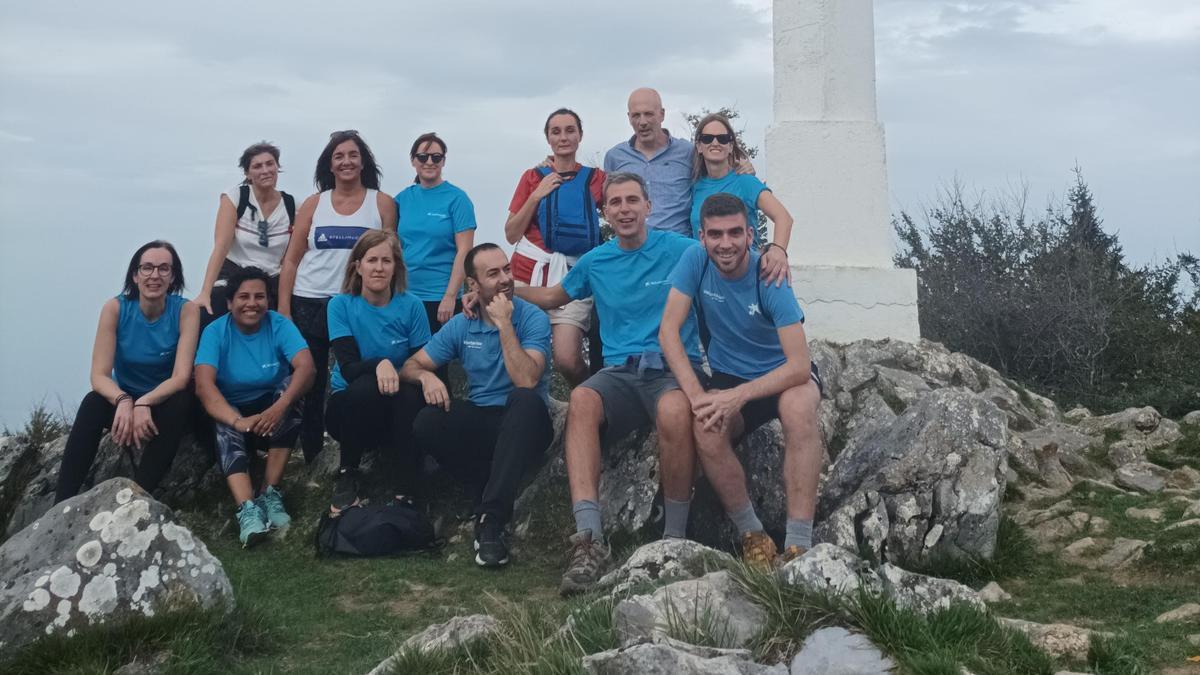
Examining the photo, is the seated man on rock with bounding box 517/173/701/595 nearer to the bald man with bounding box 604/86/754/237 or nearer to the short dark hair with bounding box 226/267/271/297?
the bald man with bounding box 604/86/754/237

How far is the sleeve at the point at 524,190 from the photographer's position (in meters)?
6.70

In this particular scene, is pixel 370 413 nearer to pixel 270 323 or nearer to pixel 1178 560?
pixel 270 323

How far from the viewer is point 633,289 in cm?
586

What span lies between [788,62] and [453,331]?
4.51 m

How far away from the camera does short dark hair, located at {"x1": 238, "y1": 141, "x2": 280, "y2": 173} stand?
703cm

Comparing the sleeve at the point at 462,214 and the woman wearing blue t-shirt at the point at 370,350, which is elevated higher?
the sleeve at the point at 462,214

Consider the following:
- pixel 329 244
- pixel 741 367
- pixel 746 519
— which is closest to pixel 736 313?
pixel 741 367

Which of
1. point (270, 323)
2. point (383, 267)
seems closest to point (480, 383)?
point (383, 267)

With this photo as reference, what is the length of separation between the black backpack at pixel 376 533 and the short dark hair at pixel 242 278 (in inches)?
54.5

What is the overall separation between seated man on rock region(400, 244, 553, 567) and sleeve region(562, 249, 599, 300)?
0.20 meters

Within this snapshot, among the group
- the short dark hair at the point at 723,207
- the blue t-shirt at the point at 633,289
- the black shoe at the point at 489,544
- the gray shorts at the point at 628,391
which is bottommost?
the black shoe at the point at 489,544

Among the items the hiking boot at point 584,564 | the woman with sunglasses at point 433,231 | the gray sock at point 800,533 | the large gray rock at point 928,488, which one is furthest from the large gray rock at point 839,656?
the woman with sunglasses at point 433,231

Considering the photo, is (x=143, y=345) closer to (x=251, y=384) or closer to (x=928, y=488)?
(x=251, y=384)

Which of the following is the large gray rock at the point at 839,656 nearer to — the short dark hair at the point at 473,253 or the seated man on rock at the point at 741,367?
the seated man on rock at the point at 741,367
